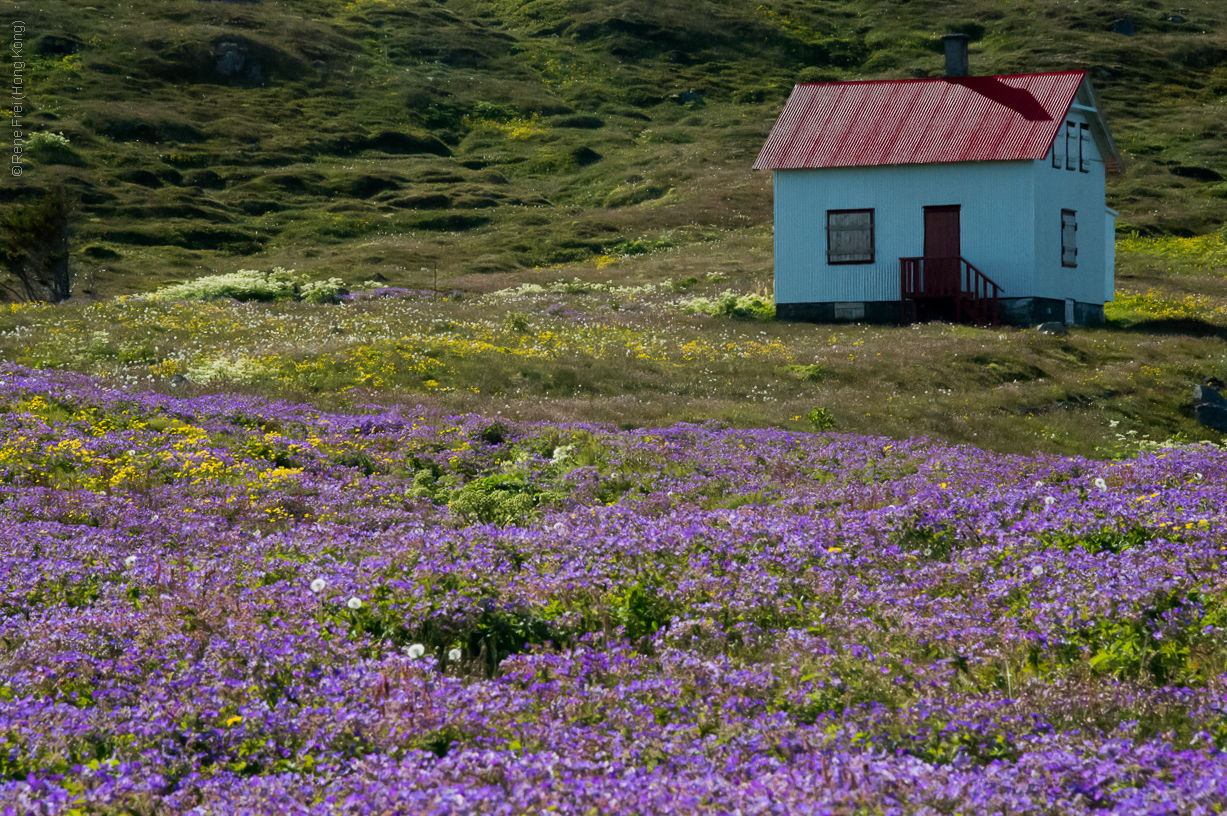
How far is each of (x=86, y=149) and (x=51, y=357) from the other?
6299cm

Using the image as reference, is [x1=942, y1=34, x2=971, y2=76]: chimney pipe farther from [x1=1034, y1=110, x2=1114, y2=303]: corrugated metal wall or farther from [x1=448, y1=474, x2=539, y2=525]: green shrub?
[x1=448, y1=474, x2=539, y2=525]: green shrub

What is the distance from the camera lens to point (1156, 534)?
26.3ft

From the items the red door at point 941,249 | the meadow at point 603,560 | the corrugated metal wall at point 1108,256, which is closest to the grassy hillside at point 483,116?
the red door at point 941,249

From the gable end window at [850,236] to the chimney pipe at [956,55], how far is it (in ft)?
26.8

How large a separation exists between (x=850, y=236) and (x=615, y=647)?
32916mm

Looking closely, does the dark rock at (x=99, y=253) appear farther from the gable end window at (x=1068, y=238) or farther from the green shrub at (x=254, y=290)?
the gable end window at (x=1068, y=238)

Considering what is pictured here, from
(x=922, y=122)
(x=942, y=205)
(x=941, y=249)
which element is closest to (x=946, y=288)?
(x=941, y=249)

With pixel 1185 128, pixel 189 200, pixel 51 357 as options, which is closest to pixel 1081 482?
pixel 51 357

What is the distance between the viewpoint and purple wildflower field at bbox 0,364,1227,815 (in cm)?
411

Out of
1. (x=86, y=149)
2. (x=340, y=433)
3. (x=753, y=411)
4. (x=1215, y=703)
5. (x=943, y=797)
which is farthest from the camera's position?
(x=86, y=149)

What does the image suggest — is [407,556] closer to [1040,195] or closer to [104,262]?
[1040,195]

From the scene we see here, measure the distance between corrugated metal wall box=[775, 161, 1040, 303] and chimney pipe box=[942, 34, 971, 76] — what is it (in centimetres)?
675

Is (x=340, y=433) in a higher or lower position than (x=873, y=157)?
lower

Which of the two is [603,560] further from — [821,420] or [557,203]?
[557,203]
